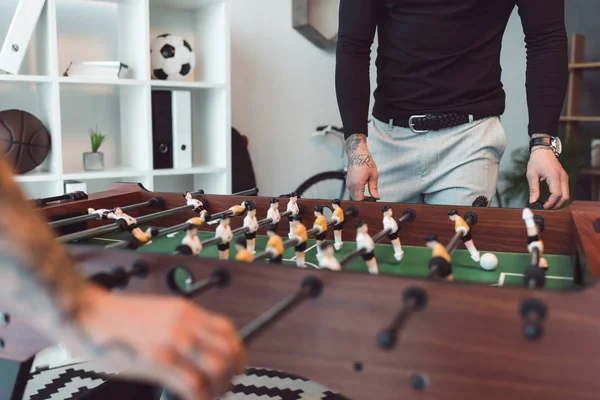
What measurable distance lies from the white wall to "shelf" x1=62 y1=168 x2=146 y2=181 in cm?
92

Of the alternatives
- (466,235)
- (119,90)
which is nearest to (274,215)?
(466,235)

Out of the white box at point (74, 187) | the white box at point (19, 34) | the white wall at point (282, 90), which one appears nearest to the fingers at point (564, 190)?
the white box at point (74, 187)

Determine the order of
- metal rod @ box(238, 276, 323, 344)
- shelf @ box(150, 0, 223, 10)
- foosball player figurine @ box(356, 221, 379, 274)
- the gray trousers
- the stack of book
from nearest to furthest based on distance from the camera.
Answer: metal rod @ box(238, 276, 323, 344) < foosball player figurine @ box(356, 221, 379, 274) < the gray trousers < the stack of book < shelf @ box(150, 0, 223, 10)

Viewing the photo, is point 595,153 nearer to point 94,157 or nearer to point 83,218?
point 94,157

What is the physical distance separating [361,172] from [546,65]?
63cm

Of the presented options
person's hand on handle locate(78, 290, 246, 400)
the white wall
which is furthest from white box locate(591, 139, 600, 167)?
person's hand on handle locate(78, 290, 246, 400)

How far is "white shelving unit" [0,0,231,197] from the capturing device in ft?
8.42

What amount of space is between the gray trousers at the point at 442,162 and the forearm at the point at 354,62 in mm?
140

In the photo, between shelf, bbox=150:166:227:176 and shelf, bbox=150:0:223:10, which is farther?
shelf, bbox=150:0:223:10

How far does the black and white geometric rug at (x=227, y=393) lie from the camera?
2.02 m

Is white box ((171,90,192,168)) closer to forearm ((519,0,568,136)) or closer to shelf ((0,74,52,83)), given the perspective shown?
shelf ((0,74,52,83))

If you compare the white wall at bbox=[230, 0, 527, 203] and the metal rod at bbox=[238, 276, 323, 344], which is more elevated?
the white wall at bbox=[230, 0, 527, 203]

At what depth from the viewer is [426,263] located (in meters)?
1.18

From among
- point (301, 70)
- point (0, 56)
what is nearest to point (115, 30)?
point (0, 56)
